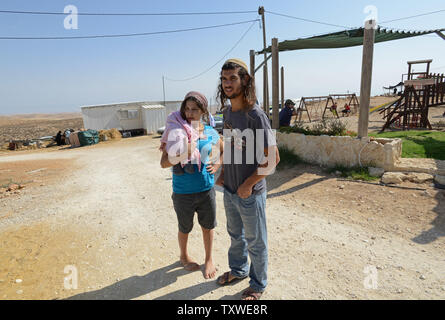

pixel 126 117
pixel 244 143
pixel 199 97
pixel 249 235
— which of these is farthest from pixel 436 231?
pixel 126 117

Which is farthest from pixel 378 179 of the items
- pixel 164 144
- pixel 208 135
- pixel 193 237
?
pixel 164 144

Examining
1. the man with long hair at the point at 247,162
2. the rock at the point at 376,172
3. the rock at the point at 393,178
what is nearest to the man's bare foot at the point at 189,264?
the man with long hair at the point at 247,162

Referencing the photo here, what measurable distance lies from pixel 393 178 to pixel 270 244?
307 centimetres

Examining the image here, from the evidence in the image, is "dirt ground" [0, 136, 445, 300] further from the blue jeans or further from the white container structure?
the white container structure

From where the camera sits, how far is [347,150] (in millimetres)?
5895

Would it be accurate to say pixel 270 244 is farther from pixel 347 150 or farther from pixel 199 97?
pixel 347 150

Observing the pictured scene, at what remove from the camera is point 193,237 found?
11.7 feet

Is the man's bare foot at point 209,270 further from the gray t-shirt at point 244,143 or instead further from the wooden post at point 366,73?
the wooden post at point 366,73

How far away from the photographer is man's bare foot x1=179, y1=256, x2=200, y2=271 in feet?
9.29

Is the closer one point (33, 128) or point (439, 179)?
point (439, 179)

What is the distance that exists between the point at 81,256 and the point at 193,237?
4.50ft

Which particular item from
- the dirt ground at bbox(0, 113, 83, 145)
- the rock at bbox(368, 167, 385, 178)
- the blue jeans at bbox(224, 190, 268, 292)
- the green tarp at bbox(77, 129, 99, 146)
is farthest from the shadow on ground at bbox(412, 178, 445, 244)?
the dirt ground at bbox(0, 113, 83, 145)

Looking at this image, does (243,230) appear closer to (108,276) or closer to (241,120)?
(241,120)
